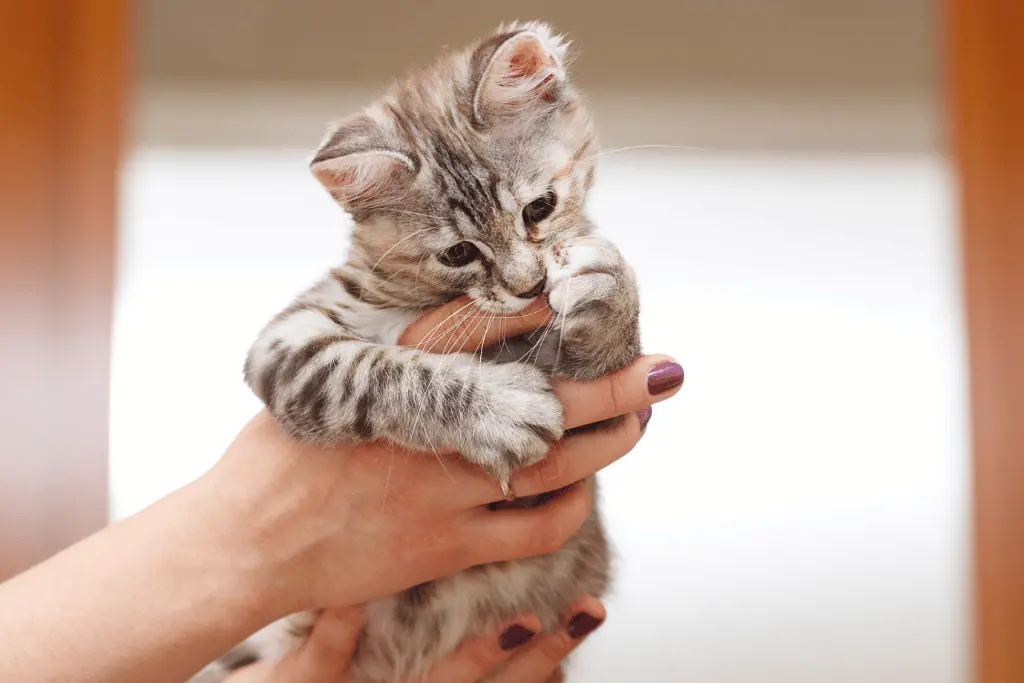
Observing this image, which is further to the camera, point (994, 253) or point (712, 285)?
point (994, 253)

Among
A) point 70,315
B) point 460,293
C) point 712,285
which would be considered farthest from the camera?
point 70,315

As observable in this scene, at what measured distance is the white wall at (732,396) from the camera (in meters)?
1.29

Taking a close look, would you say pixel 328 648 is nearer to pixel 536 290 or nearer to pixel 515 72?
pixel 536 290

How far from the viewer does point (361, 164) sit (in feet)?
2.61

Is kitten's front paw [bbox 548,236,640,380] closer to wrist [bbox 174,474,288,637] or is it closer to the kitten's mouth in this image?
the kitten's mouth

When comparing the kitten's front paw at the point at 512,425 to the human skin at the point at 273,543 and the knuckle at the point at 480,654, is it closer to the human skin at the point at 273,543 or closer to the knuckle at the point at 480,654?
the human skin at the point at 273,543

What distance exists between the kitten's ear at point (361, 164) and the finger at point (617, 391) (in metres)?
0.30

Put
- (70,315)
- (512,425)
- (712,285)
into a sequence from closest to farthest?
(512,425) → (712,285) → (70,315)

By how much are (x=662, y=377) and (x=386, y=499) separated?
1.09 feet

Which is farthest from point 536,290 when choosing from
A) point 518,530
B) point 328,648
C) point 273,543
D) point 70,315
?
point 70,315

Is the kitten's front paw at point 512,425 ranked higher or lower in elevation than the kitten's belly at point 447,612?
higher

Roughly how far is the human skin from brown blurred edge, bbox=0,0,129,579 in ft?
2.20

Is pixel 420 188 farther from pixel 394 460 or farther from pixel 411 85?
pixel 394 460

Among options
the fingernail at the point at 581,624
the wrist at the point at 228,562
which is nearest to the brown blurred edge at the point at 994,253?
the fingernail at the point at 581,624
